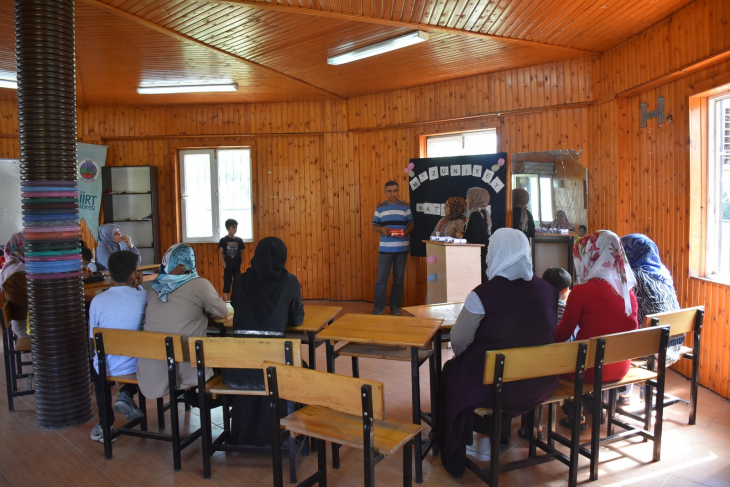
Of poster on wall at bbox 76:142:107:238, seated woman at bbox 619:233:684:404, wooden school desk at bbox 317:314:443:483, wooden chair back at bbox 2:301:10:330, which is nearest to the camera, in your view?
wooden school desk at bbox 317:314:443:483

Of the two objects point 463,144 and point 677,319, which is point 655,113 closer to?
point 677,319

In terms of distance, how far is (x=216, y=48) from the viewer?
19.5 ft

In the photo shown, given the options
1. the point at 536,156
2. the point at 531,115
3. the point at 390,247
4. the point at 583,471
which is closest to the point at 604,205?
the point at 536,156

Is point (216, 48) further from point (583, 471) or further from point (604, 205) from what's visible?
point (583, 471)

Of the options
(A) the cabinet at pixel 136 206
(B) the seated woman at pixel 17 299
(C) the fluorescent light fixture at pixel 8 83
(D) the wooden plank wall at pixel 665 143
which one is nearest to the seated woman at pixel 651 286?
(D) the wooden plank wall at pixel 665 143

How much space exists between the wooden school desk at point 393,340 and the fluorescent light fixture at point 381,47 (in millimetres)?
3224

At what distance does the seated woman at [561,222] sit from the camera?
246 inches

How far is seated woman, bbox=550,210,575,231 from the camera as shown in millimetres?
6250

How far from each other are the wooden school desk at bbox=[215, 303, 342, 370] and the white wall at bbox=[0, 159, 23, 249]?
6633mm

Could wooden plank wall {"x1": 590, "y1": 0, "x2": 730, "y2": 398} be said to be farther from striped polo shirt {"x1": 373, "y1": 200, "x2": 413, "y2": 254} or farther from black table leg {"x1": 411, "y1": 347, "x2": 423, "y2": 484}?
black table leg {"x1": 411, "y1": 347, "x2": 423, "y2": 484}

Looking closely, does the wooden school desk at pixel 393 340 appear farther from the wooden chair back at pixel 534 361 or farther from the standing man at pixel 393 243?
the standing man at pixel 393 243

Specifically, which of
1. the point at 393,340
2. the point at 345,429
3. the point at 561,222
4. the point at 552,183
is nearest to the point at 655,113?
the point at 552,183

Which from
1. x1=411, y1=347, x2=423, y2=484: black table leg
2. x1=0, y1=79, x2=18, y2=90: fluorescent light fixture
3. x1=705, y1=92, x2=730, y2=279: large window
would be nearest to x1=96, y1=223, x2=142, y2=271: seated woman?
x1=0, y1=79, x2=18, y2=90: fluorescent light fixture

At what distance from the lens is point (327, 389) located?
2229 mm
